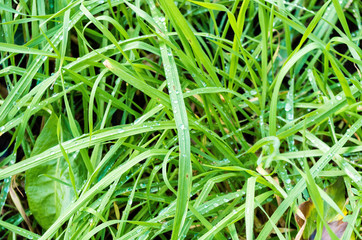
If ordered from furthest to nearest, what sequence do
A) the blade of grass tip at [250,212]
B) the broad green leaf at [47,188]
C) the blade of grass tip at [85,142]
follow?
the broad green leaf at [47,188] < the blade of grass tip at [85,142] < the blade of grass tip at [250,212]

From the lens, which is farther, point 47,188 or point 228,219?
point 47,188

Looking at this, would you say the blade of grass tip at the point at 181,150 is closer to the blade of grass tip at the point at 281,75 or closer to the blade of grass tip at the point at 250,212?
the blade of grass tip at the point at 250,212

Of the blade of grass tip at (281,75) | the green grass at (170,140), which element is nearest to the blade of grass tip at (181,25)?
the green grass at (170,140)

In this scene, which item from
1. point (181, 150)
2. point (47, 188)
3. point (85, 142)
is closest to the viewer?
point (181, 150)

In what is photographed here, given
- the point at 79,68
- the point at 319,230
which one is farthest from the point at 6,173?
the point at 319,230

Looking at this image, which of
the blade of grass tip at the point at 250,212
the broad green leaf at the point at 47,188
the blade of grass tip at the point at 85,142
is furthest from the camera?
the broad green leaf at the point at 47,188

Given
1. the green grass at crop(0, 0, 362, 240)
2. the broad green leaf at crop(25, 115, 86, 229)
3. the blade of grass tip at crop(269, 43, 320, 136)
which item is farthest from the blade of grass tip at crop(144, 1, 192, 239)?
the broad green leaf at crop(25, 115, 86, 229)

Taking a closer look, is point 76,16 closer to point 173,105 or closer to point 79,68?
point 79,68

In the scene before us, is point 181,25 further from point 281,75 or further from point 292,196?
point 292,196

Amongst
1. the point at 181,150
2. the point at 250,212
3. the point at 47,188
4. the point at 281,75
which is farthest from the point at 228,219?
the point at 47,188
